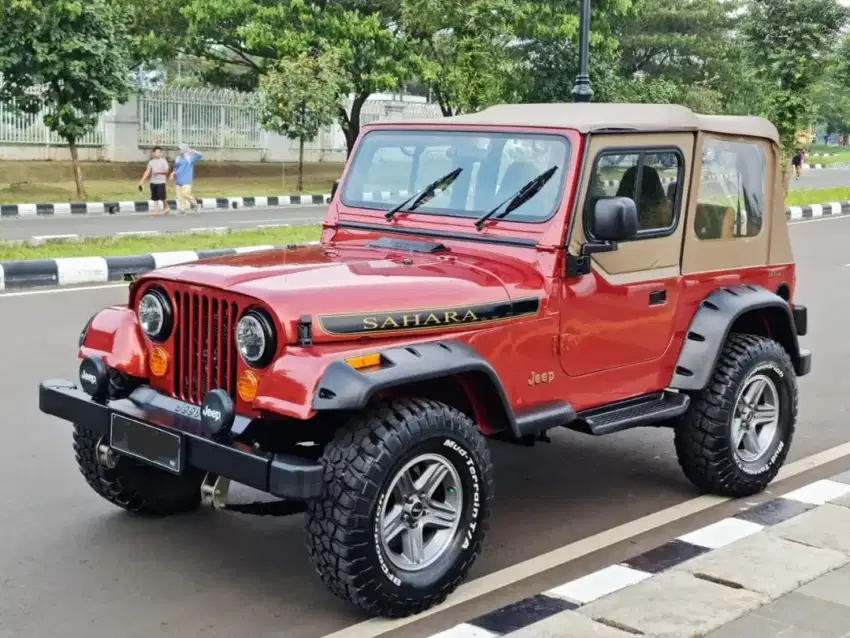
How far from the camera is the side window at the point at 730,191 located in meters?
5.45

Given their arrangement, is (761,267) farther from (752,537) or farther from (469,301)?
(469,301)

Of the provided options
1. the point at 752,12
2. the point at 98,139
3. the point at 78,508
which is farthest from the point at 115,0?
the point at 78,508

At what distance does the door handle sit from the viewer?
5.12 metres

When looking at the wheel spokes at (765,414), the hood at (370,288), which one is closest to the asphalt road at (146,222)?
the hood at (370,288)

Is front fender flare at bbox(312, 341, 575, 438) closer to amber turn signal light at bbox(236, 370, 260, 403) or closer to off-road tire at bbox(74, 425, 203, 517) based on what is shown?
amber turn signal light at bbox(236, 370, 260, 403)

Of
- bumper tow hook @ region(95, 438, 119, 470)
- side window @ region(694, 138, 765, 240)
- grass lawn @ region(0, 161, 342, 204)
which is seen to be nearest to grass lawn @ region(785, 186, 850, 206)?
grass lawn @ region(0, 161, 342, 204)

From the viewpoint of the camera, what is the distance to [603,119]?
5020 millimetres

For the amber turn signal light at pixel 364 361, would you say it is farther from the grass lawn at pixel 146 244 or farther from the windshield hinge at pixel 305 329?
the grass lawn at pixel 146 244

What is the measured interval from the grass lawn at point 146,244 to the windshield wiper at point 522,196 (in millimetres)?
9401

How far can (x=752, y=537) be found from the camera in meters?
4.59

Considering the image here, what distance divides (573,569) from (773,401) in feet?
5.42

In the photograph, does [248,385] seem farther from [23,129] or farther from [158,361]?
[23,129]

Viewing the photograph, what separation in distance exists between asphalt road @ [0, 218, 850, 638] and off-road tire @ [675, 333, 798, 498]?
0.84ft

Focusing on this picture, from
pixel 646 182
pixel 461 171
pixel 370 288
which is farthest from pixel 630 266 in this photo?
pixel 370 288
